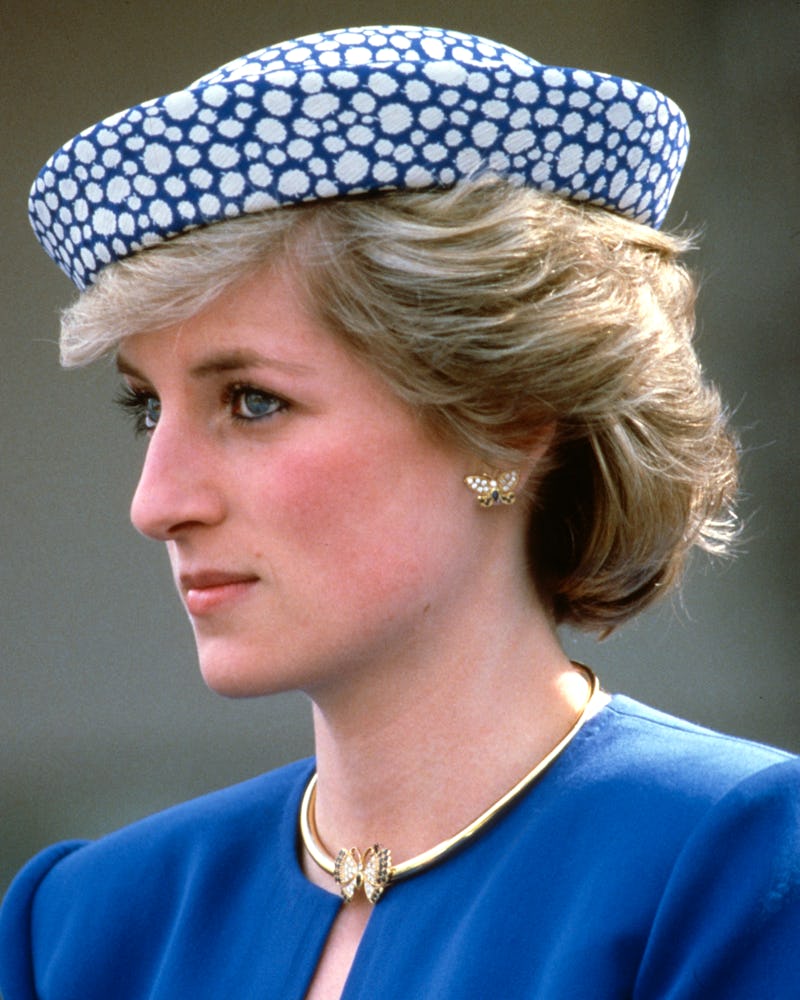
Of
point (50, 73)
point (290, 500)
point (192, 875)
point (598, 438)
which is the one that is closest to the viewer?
point (290, 500)

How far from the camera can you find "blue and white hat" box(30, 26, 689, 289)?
1.54 metres

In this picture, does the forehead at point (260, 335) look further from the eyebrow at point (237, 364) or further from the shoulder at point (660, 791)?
the shoulder at point (660, 791)

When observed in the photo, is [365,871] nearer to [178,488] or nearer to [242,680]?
[242,680]

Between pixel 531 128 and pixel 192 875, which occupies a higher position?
pixel 531 128

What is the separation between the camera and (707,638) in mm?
3357

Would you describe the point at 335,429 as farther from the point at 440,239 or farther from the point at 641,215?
the point at 641,215

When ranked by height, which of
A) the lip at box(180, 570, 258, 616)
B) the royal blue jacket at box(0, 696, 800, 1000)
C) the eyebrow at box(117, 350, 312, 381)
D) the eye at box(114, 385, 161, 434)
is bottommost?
the royal blue jacket at box(0, 696, 800, 1000)

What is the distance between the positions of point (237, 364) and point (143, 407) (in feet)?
0.94

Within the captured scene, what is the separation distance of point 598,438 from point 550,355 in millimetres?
130

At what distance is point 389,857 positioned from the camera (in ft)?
5.40

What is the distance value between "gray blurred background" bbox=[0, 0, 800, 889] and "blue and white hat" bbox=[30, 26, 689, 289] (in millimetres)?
1651

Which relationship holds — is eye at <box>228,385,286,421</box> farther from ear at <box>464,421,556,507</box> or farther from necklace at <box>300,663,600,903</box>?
necklace at <box>300,663,600,903</box>

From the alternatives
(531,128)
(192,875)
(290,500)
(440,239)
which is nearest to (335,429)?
(290,500)

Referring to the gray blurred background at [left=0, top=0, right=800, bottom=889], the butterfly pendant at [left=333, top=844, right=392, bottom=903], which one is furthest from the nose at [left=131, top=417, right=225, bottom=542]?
the gray blurred background at [left=0, top=0, right=800, bottom=889]
